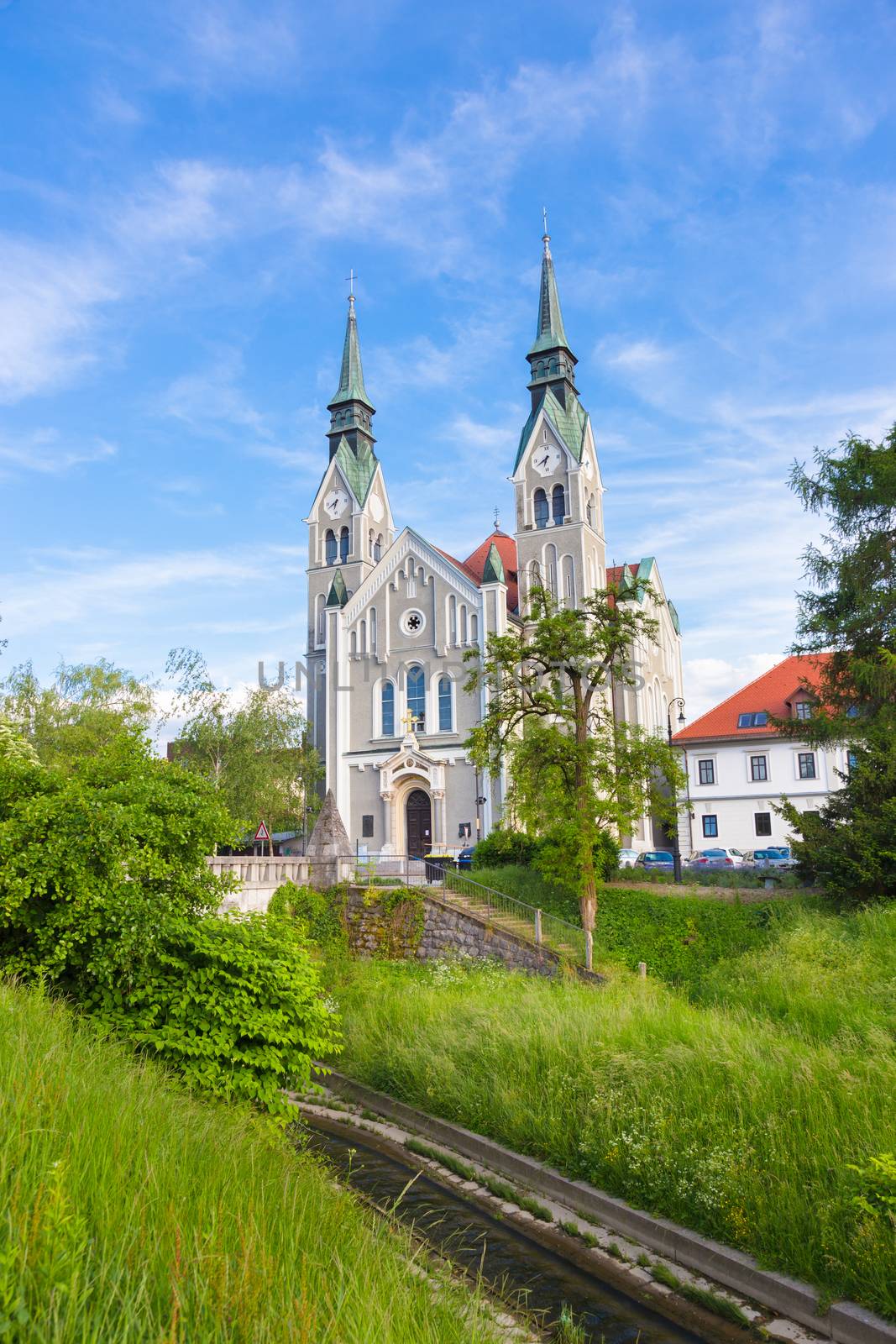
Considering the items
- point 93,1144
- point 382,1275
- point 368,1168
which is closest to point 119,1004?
point 368,1168

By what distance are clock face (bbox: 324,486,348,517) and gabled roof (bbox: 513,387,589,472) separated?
11084mm

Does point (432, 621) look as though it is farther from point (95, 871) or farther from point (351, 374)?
point (95, 871)

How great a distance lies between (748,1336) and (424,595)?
4002cm

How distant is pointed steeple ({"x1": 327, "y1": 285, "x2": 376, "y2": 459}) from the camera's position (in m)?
58.2

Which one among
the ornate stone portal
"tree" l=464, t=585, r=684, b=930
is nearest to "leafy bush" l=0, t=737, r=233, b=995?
"tree" l=464, t=585, r=684, b=930

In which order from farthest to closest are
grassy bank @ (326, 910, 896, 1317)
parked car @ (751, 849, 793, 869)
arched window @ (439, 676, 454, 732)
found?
arched window @ (439, 676, 454, 732) → parked car @ (751, 849, 793, 869) → grassy bank @ (326, 910, 896, 1317)

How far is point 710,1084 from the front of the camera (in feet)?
33.1

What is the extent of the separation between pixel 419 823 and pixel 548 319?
30153 millimetres

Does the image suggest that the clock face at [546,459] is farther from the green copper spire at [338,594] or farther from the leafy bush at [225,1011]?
the leafy bush at [225,1011]

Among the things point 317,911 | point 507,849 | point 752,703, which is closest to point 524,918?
point 507,849

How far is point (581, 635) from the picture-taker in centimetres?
2508

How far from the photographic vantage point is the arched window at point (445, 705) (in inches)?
1731

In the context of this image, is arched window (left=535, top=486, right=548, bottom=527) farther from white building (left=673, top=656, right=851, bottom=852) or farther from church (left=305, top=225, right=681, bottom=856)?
white building (left=673, top=656, right=851, bottom=852)

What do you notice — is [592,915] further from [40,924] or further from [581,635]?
[40,924]
